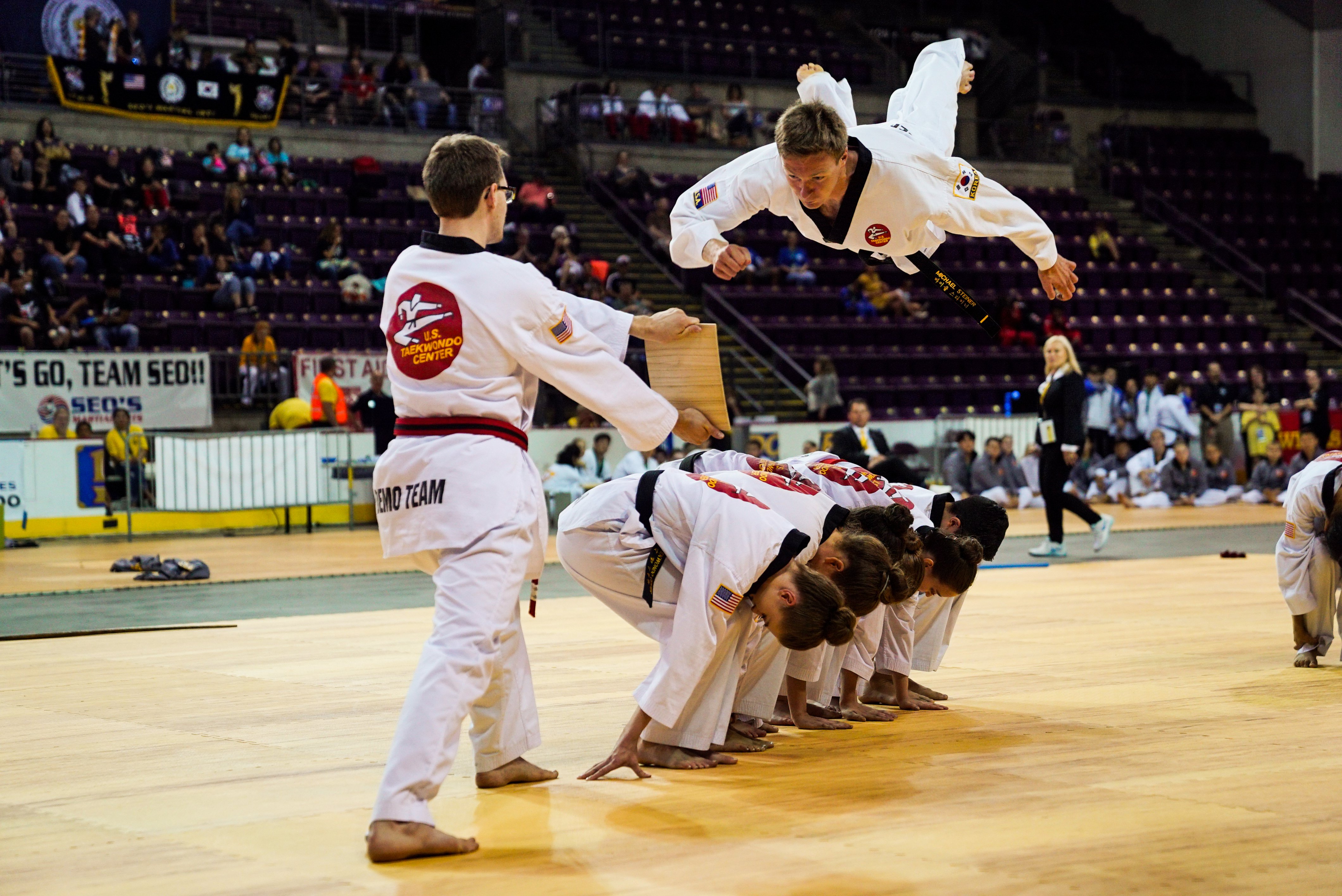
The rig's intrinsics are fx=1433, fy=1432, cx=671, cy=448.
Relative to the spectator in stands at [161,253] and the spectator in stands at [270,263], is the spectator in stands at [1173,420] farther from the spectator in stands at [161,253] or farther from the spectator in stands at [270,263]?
the spectator in stands at [161,253]

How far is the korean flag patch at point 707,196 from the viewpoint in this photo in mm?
4988

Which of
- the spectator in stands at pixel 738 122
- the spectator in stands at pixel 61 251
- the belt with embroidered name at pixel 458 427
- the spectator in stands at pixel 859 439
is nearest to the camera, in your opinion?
the belt with embroidered name at pixel 458 427

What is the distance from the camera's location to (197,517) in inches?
587

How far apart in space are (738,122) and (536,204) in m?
4.55

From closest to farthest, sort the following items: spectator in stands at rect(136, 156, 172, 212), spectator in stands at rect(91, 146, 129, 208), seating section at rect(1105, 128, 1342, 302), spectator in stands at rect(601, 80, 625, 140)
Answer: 1. spectator in stands at rect(91, 146, 129, 208)
2. spectator in stands at rect(136, 156, 172, 212)
3. spectator in stands at rect(601, 80, 625, 140)
4. seating section at rect(1105, 128, 1342, 302)

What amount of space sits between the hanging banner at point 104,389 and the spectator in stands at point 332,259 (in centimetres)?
288

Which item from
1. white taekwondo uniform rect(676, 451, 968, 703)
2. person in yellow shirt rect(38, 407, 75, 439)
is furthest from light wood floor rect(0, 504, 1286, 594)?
white taekwondo uniform rect(676, 451, 968, 703)

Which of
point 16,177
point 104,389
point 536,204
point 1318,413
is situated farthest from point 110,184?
point 1318,413

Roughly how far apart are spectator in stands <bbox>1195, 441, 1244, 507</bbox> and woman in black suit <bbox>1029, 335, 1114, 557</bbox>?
722 cm

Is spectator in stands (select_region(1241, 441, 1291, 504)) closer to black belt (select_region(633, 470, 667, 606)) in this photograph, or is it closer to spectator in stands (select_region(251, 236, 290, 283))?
spectator in stands (select_region(251, 236, 290, 283))

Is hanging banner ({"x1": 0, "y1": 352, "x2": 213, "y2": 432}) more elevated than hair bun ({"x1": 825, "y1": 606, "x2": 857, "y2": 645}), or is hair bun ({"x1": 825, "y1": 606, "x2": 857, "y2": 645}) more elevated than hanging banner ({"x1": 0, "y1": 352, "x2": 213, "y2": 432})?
hanging banner ({"x1": 0, "y1": 352, "x2": 213, "y2": 432})

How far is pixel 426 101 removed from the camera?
21.2 meters

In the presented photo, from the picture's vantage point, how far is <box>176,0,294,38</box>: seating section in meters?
21.3

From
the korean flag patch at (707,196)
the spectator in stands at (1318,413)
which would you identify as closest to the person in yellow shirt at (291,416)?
the korean flag patch at (707,196)
